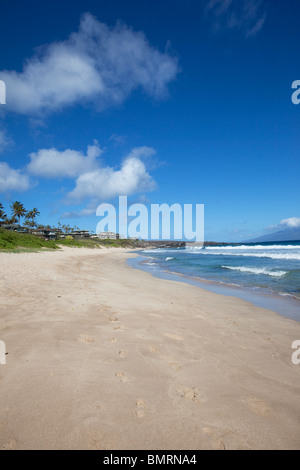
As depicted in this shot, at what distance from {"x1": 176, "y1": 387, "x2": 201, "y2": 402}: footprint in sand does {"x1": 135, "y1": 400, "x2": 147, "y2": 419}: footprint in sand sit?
1.69ft

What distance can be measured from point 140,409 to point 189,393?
706 millimetres

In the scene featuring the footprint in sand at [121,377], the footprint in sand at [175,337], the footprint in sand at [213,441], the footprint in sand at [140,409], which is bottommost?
the footprint in sand at [175,337]

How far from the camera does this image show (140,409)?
237cm

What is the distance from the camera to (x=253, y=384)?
308cm

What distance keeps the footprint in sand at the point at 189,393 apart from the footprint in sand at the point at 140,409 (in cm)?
51

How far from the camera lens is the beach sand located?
81.1 inches

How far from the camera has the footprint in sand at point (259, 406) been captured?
2.51m

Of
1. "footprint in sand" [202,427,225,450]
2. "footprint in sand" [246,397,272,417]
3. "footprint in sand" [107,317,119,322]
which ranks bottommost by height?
"footprint in sand" [246,397,272,417]
